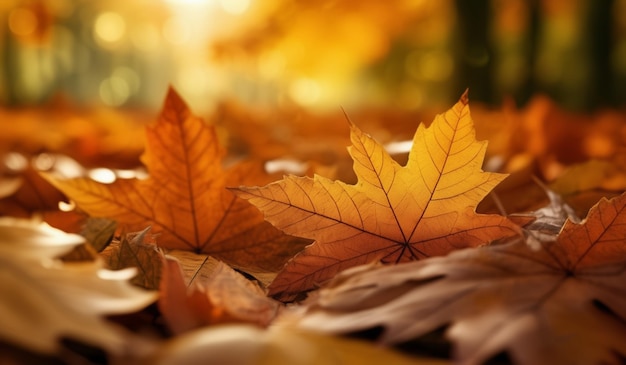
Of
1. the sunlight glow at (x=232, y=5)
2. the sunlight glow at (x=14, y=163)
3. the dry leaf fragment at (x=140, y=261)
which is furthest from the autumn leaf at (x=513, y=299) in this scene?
the sunlight glow at (x=232, y=5)

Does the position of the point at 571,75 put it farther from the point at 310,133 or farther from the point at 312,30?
the point at 310,133

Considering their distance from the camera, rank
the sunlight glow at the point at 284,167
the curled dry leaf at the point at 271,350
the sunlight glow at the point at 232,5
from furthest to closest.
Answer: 1. the sunlight glow at the point at 232,5
2. the sunlight glow at the point at 284,167
3. the curled dry leaf at the point at 271,350

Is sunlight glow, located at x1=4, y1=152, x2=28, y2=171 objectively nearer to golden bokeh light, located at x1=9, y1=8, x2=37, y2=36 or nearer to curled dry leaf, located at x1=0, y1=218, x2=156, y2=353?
curled dry leaf, located at x1=0, y1=218, x2=156, y2=353

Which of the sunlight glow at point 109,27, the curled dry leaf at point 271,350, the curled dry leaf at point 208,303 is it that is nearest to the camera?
the curled dry leaf at point 271,350

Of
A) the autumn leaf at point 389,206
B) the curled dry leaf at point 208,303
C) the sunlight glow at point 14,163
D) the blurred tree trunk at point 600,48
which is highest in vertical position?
the blurred tree trunk at point 600,48

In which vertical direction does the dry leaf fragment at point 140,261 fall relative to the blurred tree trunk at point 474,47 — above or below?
below

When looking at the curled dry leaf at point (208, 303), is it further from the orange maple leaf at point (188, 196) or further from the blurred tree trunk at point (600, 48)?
the blurred tree trunk at point (600, 48)

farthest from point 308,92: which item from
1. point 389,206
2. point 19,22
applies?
point 389,206

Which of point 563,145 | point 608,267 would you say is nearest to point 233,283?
point 608,267
